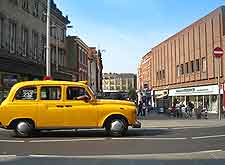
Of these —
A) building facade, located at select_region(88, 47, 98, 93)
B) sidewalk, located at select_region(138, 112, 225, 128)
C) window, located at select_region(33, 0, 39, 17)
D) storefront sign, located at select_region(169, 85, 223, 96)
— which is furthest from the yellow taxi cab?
building facade, located at select_region(88, 47, 98, 93)

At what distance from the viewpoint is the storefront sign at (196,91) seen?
54781 millimetres

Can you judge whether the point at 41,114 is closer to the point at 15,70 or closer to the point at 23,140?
the point at 23,140

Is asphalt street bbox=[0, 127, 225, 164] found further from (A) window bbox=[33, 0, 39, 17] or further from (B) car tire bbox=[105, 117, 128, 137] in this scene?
(A) window bbox=[33, 0, 39, 17]

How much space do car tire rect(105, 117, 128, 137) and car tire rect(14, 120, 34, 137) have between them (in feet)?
9.25

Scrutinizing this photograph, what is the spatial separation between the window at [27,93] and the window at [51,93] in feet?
0.98

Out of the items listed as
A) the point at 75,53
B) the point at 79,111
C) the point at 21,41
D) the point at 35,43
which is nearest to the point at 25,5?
the point at 21,41

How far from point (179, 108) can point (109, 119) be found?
24.0 m

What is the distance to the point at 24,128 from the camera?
55.6 ft

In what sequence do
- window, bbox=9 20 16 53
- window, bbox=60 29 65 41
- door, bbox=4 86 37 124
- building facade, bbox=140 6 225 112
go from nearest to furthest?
door, bbox=4 86 37 124
window, bbox=9 20 16 53
window, bbox=60 29 65 41
building facade, bbox=140 6 225 112

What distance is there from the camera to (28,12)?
37.7 m

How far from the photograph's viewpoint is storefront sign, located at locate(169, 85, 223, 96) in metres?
54.8

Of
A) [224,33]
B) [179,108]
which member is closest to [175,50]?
[224,33]

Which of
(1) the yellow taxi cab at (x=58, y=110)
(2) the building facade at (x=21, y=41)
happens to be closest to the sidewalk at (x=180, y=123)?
(1) the yellow taxi cab at (x=58, y=110)

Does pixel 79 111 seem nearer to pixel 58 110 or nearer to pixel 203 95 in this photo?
pixel 58 110
